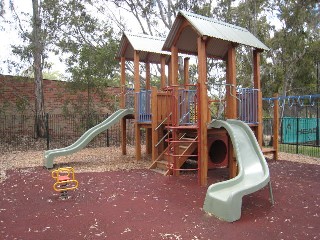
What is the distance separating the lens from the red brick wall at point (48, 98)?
53.4 feet

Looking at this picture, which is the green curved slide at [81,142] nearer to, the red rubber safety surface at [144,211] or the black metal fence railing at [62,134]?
the red rubber safety surface at [144,211]

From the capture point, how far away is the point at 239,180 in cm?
569

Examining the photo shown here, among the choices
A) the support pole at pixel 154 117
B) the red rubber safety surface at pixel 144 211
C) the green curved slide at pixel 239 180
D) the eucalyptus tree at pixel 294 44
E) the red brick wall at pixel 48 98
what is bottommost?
the red rubber safety surface at pixel 144 211

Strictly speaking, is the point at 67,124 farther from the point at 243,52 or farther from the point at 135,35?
the point at 243,52

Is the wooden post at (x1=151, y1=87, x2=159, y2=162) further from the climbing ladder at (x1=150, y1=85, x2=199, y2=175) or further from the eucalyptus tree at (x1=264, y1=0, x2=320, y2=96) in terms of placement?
the eucalyptus tree at (x1=264, y1=0, x2=320, y2=96)

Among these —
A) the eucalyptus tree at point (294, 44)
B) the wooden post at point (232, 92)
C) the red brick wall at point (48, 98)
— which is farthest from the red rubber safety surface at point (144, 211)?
the eucalyptus tree at point (294, 44)

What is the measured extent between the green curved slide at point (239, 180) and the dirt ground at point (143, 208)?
0.20 meters

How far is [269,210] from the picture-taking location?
5492 millimetres

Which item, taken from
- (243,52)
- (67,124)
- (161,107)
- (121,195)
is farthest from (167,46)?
(243,52)

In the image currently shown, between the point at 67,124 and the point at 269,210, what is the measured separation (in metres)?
14.0

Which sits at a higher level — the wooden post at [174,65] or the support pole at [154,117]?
the wooden post at [174,65]

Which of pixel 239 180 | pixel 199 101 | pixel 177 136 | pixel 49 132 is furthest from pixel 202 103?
pixel 49 132

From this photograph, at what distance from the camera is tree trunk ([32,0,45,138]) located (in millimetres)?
16266

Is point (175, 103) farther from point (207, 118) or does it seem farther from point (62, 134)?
point (62, 134)
